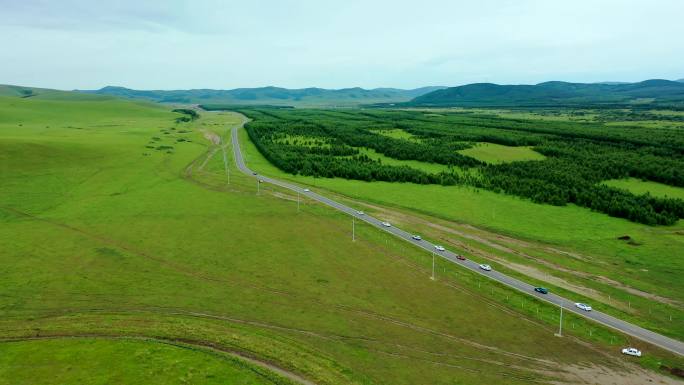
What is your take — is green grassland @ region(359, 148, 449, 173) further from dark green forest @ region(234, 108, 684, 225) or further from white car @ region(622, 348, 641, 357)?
white car @ region(622, 348, 641, 357)

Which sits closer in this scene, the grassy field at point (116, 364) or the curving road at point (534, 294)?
the grassy field at point (116, 364)

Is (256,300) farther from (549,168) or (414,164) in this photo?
(549,168)

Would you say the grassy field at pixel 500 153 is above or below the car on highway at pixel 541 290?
above

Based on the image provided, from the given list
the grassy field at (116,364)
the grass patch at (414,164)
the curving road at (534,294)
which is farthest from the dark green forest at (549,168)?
the grassy field at (116,364)

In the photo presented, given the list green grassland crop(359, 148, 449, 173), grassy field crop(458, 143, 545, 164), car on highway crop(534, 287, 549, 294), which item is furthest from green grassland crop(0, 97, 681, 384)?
grassy field crop(458, 143, 545, 164)

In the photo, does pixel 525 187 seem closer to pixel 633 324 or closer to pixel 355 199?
pixel 355 199

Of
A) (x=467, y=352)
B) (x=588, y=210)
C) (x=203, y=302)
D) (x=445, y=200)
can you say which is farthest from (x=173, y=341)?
(x=588, y=210)

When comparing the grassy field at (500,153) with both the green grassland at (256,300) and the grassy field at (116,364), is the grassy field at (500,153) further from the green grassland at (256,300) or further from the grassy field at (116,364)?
the grassy field at (116,364)
